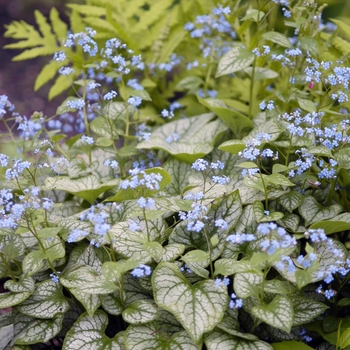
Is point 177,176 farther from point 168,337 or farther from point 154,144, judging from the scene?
point 168,337

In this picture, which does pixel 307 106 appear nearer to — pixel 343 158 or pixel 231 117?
pixel 343 158

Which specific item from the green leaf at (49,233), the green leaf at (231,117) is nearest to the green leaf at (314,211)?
the green leaf at (231,117)

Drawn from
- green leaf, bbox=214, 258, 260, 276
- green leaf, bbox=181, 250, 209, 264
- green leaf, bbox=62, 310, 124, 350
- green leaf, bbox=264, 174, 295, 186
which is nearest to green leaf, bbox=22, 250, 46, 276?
green leaf, bbox=62, 310, 124, 350

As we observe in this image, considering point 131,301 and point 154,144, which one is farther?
point 154,144

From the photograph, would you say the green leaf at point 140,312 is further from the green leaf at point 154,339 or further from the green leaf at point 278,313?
the green leaf at point 278,313

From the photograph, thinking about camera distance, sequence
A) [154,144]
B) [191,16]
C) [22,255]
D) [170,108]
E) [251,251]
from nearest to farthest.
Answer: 1. [251,251]
2. [22,255]
3. [154,144]
4. [170,108]
5. [191,16]

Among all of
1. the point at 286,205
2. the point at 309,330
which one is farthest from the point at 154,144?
the point at 309,330

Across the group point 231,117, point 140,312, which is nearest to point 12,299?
point 140,312
